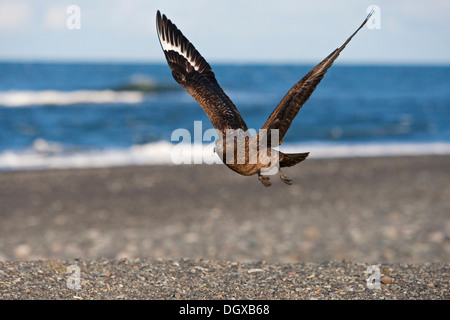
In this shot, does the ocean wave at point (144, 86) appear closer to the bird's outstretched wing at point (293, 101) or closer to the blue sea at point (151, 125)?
the blue sea at point (151, 125)

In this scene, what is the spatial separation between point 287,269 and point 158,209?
A: 8.00 meters

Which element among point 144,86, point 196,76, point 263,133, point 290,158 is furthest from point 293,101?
point 144,86

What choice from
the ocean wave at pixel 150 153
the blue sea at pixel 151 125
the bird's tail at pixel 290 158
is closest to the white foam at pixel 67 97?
the blue sea at pixel 151 125

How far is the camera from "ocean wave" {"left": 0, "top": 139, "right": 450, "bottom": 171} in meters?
22.0

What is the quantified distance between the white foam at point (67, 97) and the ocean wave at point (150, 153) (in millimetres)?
18917

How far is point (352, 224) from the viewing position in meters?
14.2

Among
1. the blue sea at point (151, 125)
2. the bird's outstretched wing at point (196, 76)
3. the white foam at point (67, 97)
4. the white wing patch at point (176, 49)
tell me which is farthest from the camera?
the white foam at point (67, 97)

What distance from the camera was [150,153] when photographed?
25.2 metres

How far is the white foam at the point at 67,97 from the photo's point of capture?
44969 millimetres

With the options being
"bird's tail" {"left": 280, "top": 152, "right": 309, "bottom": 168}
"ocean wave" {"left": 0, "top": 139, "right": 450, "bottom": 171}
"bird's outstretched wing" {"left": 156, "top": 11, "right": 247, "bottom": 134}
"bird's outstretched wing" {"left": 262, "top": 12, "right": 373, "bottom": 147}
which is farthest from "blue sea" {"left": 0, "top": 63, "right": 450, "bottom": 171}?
"bird's outstretched wing" {"left": 262, "top": 12, "right": 373, "bottom": 147}

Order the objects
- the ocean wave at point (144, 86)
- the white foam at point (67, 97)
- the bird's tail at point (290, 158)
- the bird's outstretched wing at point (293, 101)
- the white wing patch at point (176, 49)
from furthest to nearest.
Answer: the ocean wave at point (144, 86)
the white foam at point (67, 97)
the white wing patch at point (176, 49)
the bird's tail at point (290, 158)
the bird's outstretched wing at point (293, 101)

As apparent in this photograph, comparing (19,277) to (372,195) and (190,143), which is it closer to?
(372,195)

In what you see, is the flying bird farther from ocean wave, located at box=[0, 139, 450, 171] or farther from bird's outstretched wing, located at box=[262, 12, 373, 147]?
ocean wave, located at box=[0, 139, 450, 171]
